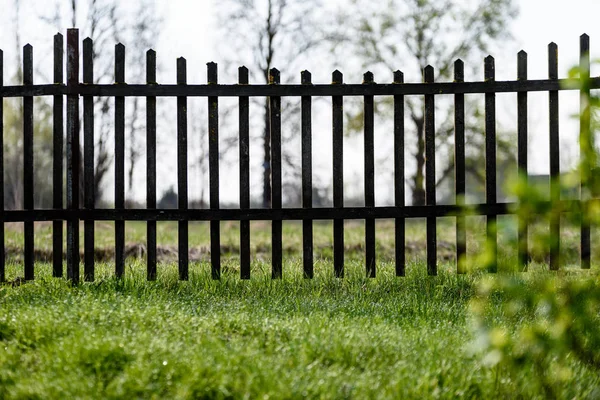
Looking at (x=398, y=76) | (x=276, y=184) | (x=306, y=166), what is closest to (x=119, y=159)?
(x=276, y=184)

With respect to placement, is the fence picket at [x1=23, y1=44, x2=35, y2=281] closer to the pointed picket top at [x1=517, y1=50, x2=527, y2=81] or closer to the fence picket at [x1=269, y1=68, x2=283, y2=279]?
the fence picket at [x1=269, y1=68, x2=283, y2=279]

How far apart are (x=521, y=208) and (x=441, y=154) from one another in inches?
696

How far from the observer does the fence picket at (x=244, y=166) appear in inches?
220

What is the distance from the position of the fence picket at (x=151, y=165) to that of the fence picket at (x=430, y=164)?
2556mm

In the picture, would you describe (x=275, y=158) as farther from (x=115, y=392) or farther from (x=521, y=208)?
(x=521, y=208)

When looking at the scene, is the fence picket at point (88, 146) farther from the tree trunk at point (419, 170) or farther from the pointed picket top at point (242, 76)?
the tree trunk at point (419, 170)

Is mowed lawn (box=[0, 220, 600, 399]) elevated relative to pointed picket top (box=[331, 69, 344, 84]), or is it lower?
lower

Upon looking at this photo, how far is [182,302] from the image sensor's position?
4.43 metres

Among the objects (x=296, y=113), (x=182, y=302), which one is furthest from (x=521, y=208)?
(x=296, y=113)

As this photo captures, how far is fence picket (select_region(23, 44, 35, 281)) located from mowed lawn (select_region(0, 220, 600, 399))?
2.77 ft

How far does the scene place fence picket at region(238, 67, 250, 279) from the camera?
5590 millimetres

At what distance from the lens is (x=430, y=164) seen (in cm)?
573

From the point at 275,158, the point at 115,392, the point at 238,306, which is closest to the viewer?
the point at 115,392

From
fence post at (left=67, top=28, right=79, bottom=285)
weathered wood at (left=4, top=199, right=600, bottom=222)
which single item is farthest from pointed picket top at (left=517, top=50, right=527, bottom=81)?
fence post at (left=67, top=28, right=79, bottom=285)
